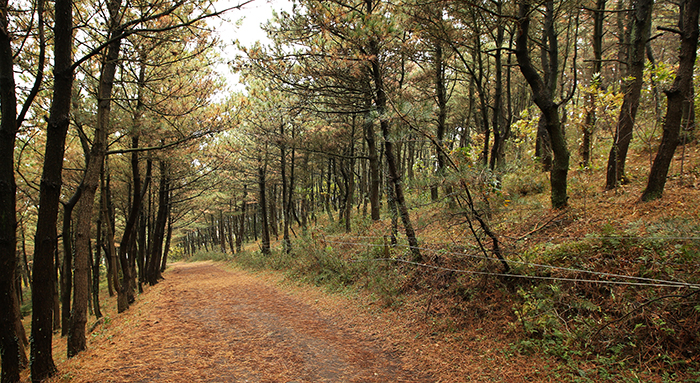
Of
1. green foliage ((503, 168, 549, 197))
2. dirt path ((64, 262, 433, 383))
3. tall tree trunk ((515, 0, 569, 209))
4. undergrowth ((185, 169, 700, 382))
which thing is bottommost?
dirt path ((64, 262, 433, 383))

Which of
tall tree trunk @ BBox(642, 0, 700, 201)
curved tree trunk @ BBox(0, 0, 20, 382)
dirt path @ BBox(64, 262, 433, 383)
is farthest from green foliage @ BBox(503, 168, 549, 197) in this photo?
curved tree trunk @ BBox(0, 0, 20, 382)

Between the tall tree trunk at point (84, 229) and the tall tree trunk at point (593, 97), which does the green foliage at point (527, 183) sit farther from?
the tall tree trunk at point (84, 229)

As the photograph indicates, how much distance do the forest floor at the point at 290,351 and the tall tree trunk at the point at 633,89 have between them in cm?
450

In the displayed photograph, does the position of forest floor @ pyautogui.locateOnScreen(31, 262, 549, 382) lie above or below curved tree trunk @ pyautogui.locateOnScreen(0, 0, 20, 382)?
below

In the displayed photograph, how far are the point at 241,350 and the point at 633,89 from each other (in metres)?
8.03

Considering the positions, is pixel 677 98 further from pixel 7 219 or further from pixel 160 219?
pixel 160 219

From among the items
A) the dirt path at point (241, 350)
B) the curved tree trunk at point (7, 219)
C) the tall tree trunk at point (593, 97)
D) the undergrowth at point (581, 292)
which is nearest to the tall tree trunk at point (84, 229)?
the dirt path at point (241, 350)

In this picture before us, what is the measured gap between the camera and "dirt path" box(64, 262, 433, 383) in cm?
384

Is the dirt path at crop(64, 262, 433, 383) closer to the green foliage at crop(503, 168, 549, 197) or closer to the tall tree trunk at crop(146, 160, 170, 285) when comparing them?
the green foliage at crop(503, 168, 549, 197)

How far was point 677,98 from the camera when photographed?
4559 mm

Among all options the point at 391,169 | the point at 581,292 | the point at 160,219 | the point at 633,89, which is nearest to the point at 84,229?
the point at 391,169

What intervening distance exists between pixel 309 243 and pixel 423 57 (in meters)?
7.03

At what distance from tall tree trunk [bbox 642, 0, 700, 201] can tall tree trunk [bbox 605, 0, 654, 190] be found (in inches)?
20.2

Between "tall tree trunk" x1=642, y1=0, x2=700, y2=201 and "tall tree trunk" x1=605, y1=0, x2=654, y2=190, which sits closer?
"tall tree trunk" x1=642, y1=0, x2=700, y2=201
